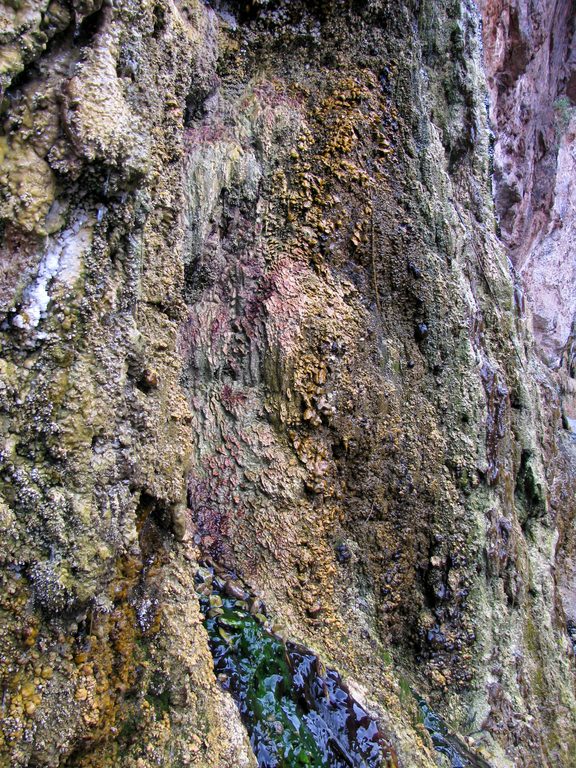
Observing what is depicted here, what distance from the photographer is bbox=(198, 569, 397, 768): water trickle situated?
102 inches

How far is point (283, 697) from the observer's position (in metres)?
2.76

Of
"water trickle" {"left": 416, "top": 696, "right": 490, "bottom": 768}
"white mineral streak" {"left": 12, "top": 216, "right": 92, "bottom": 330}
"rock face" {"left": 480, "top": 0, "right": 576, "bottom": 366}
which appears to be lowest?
"water trickle" {"left": 416, "top": 696, "right": 490, "bottom": 768}

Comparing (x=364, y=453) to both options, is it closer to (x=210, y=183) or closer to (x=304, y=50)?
(x=210, y=183)

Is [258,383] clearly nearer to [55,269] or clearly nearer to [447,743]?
[55,269]

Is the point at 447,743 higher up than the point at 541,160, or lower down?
lower down

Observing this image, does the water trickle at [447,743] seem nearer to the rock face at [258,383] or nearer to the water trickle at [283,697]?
the rock face at [258,383]

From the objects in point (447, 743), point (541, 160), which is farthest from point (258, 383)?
point (541, 160)

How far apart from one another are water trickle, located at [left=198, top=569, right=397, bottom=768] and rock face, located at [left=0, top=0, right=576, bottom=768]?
20 centimetres

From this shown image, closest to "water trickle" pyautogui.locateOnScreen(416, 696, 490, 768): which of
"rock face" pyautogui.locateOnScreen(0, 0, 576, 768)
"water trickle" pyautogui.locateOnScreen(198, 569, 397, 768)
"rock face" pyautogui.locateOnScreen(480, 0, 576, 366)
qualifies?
"rock face" pyautogui.locateOnScreen(0, 0, 576, 768)

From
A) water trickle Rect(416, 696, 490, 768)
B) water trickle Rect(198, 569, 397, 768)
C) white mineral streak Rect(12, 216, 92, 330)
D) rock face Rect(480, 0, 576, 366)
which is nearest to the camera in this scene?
white mineral streak Rect(12, 216, 92, 330)

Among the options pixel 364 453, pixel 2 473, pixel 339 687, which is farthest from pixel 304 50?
pixel 339 687

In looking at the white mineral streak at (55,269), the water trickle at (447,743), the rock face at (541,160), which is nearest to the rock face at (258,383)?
the white mineral streak at (55,269)

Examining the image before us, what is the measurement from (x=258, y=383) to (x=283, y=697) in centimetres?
177

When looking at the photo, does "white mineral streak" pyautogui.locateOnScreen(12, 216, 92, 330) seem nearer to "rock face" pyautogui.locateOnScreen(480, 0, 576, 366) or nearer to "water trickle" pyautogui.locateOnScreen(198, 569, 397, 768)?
"water trickle" pyautogui.locateOnScreen(198, 569, 397, 768)
